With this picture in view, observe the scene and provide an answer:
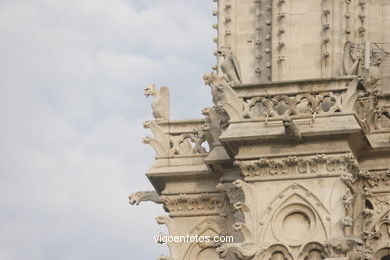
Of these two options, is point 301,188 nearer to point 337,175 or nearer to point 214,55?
point 337,175

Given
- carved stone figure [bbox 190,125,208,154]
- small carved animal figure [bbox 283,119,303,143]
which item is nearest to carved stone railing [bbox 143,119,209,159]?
carved stone figure [bbox 190,125,208,154]

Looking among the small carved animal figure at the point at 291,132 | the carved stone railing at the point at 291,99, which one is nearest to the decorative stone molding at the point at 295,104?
the carved stone railing at the point at 291,99

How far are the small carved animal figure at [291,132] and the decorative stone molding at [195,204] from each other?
2375 mm

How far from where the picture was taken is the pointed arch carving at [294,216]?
150 feet

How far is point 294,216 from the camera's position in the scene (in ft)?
151

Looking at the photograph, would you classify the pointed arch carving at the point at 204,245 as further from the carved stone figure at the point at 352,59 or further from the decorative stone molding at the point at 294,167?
the carved stone figure at the point at 352,59

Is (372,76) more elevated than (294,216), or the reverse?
(372,76)

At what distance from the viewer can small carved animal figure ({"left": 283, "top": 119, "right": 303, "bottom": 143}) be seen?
4559 centimetres

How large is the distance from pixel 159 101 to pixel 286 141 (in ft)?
11.3

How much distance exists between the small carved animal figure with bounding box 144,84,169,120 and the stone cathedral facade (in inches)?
0.8

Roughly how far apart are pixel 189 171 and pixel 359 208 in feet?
10.5

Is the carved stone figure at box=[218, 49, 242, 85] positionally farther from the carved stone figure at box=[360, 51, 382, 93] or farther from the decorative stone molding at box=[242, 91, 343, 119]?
the carved stone figure at box=[360, 51, 382, 93]

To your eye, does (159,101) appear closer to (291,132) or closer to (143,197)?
(143,197)

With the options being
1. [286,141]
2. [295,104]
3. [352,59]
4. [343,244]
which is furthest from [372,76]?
[343,244]
